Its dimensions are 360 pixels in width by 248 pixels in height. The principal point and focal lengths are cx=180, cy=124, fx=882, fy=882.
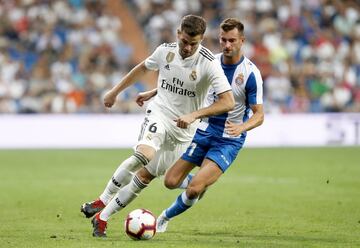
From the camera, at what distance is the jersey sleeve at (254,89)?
9461mm

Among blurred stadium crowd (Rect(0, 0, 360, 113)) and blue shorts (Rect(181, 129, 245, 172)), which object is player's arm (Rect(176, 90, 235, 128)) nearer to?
blue shorts (Rect(181, 129, 245, 172))

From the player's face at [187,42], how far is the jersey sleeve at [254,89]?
0.77 metres

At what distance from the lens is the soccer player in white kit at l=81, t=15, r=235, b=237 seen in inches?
358

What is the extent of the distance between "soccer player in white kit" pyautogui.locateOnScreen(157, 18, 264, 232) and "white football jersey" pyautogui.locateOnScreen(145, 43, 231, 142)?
256 mm

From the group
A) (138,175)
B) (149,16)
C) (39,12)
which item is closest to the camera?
(138,175)

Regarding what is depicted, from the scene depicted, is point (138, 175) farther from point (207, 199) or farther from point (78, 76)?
point (78, 76)

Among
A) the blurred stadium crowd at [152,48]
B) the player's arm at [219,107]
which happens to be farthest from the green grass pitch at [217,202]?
the blurred stadium crowd at [152,48]

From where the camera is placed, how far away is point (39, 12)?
25.5 meters

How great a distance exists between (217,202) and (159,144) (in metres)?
4.02

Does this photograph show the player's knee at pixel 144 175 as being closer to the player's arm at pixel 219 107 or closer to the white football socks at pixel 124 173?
the white football socks at pixel 124 173

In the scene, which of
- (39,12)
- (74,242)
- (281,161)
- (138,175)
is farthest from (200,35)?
(39,12)

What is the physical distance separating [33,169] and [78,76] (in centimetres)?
664

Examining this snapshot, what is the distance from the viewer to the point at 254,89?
9.47 metres

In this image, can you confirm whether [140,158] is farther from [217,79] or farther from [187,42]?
[187,42]
